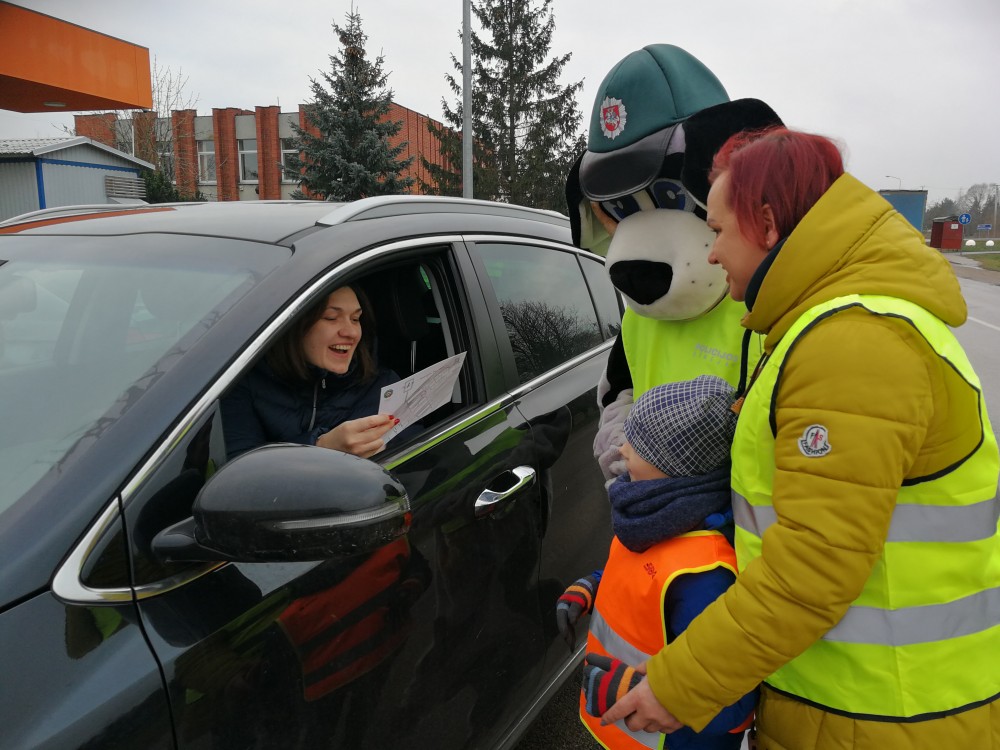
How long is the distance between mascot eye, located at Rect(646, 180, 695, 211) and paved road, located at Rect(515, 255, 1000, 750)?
1687mm

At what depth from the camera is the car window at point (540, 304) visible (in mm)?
2283

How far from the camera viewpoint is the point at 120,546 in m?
1.12

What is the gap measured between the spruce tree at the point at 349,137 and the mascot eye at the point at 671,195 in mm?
16059

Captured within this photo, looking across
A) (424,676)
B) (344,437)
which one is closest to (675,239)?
(344,437)

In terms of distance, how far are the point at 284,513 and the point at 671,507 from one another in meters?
0.66

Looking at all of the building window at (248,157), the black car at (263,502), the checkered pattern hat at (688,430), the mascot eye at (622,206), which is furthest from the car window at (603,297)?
the building window at (248,157)

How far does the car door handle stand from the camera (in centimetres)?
181

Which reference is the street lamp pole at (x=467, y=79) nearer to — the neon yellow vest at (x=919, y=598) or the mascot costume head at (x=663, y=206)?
the mascot costume head at (x=663, y=206)

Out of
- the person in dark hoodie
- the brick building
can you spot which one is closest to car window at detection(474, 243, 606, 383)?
the person in dark hoodie

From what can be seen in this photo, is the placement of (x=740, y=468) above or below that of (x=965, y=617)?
above

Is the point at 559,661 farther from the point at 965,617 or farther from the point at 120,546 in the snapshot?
the point at 120,546

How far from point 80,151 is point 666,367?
74.1 feet

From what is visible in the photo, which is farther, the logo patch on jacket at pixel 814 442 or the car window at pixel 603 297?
the car window at pixel 603 297

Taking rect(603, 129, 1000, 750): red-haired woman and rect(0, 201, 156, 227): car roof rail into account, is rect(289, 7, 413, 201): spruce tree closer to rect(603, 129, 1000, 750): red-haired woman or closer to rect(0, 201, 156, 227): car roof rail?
rect(0, 201, 156, 227): car roof rail
